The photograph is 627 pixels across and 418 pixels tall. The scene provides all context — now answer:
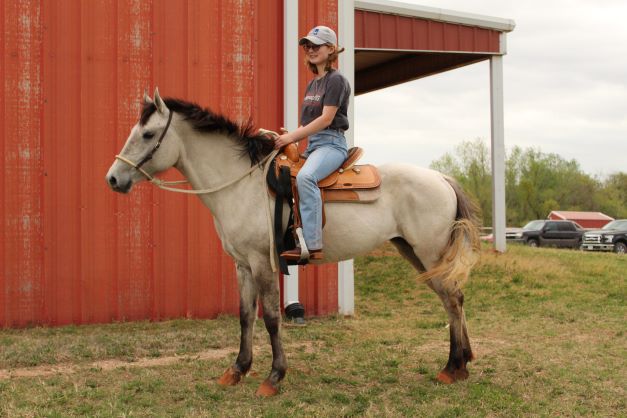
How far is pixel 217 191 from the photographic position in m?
5.21

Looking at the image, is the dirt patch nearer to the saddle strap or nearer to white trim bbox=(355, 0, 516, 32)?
the saddle strap

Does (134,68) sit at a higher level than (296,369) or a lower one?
→ higher

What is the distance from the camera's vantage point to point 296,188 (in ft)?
17.0

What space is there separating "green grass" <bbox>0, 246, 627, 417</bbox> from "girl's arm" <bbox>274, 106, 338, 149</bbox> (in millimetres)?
2018

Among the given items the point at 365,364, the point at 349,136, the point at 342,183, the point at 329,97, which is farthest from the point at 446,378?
Answer: the point at 349,136

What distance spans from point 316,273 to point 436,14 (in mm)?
7517

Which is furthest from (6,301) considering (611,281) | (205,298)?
(611,281)

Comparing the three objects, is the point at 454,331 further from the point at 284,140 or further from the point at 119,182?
the point at 119,182

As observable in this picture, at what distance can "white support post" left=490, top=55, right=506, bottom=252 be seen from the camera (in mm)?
14492

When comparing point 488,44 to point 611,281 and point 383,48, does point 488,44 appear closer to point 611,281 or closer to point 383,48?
point 383,48

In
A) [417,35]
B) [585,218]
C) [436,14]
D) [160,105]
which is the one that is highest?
[436,14]

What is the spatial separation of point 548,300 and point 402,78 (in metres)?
9.16

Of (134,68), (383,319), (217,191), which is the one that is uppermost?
(134,68)

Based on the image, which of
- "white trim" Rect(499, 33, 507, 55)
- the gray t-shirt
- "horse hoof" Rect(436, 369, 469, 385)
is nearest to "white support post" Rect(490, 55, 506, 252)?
"white trim" Rect(499, 33, 507, 55)
